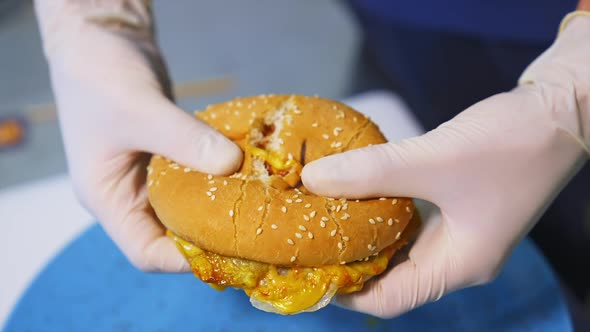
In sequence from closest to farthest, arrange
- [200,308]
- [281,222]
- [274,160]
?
[281,222]
[274,160]
[200,308]

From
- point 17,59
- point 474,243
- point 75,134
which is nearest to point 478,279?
point 474,243

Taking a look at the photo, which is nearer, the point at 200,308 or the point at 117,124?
the point at 117,124

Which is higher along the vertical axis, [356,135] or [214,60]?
[356,135]

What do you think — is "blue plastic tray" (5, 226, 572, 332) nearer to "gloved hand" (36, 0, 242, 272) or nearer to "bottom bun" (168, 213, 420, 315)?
"gloved hand" (36, 0, 242, 272)

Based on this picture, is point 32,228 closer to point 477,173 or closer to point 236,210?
point 236,210

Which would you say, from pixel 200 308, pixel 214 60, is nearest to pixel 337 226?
pixel 200 308

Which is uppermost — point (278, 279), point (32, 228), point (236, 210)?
point (236, 210)

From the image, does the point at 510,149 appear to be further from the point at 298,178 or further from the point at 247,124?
the point at 247,124

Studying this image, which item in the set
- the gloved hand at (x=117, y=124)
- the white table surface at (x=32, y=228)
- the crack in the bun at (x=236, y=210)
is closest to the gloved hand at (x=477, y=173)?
the crack in the bun at (x=236, y=210)

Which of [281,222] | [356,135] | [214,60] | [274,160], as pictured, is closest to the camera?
[281,222]
